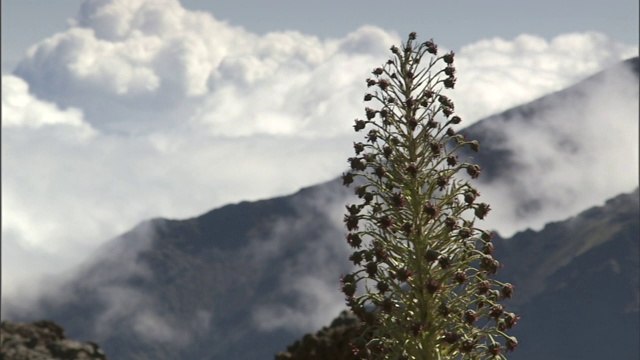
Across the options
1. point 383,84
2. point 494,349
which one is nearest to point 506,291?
point 494,349

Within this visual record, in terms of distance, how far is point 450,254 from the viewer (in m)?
15.3

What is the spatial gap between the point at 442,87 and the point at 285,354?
39.7 metres

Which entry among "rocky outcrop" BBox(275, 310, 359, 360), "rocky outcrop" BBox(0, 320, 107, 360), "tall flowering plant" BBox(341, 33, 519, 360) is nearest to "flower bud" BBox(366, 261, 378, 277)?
"tall flowering plant" BBox(341, 33, 519, 360)

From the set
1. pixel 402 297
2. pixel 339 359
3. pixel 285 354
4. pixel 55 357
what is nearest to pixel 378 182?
pixel 402 297

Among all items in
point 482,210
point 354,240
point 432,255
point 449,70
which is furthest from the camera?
point 449,70

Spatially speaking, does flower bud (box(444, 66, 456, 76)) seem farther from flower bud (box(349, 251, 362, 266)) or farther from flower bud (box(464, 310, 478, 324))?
flower bud (box(464, 310, 478, 324))

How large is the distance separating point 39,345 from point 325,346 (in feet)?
61.8

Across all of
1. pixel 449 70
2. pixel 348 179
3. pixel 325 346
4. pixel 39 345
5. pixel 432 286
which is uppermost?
pixel 39 345

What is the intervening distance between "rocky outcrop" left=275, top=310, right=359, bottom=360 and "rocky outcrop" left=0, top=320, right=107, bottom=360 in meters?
12.5

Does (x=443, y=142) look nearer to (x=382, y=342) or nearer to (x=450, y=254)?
(x=450, y=254)

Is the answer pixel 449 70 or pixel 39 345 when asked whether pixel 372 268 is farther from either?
pixel 39 345

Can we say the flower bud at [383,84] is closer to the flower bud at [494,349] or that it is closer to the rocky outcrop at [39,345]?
the flower bud at [494,349]

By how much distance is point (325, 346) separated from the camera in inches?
1998

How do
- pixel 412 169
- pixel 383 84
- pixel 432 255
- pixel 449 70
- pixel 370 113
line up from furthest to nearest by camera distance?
pixel 370 113 → pixel 383 84 → pixel 412 169 → pixel 449 70 → pixel 432 255
